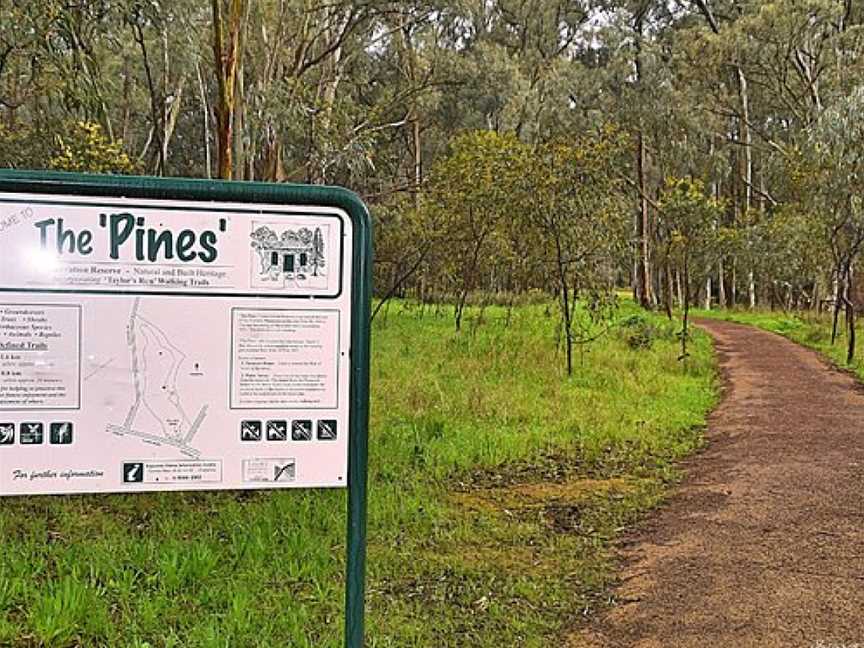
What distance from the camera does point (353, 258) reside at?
2787 millimetres

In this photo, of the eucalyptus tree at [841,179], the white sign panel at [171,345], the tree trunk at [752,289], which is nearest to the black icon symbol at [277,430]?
the white sign panel at [171,345]

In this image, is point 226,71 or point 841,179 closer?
point 226,71

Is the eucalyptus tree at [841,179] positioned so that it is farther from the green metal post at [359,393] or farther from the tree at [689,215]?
the green metal post at [359,393]

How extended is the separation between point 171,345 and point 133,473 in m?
0.36

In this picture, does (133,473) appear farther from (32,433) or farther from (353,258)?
(353,258)

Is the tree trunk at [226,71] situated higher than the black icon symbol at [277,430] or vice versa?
the tree trunk at [226,71]

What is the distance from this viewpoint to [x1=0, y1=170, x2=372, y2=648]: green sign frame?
2668 millimetres

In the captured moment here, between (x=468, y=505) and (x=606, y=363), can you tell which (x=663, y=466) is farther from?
(x=606, y=363)

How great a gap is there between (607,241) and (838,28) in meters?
15.9

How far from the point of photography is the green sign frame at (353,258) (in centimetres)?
267

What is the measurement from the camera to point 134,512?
5.77 meters

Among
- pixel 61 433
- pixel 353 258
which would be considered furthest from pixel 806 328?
pixel 61 433

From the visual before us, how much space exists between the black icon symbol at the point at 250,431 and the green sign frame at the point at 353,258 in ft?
0.84

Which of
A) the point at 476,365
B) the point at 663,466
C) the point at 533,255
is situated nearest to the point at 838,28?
the point at 533,255
